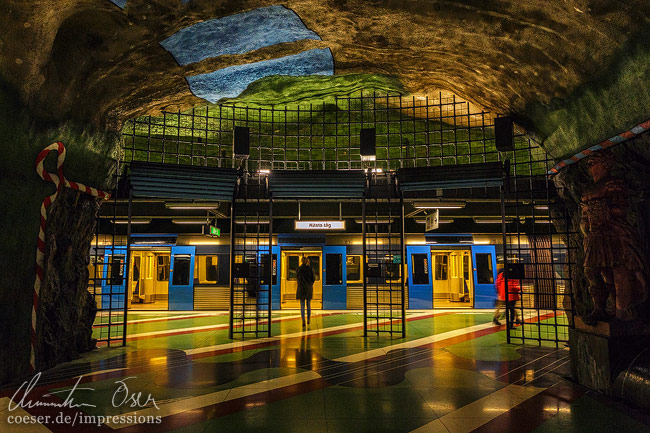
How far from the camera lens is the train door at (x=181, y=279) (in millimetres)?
14922

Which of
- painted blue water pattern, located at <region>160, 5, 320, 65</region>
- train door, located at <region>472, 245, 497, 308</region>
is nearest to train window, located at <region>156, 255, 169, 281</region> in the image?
painted blue water pattern, located at <region>160, 5, 320, 65</region>

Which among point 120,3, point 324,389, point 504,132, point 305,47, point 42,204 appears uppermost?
point 305,47

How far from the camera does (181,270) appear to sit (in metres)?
15.0

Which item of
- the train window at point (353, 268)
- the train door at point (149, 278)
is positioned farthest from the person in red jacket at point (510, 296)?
the train door at point (149, 278)

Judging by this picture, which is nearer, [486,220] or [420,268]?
[486,220]

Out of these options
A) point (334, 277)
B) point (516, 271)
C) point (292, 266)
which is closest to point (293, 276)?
point (292, 266)

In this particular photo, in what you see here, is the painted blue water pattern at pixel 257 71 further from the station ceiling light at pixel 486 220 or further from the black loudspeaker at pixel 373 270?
the station ceiling light at pixel 486 220

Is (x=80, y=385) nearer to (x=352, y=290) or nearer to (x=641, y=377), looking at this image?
(x=641, y=377)

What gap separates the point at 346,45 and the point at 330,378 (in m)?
5.35

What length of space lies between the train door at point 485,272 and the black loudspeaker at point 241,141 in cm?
1007

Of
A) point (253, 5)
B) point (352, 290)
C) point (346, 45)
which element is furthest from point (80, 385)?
point (352, 290)

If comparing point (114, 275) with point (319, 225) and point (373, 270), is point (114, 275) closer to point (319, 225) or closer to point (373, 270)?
point (319, 225)

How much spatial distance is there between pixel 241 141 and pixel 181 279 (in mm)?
8051

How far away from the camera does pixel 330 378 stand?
5586 millimetres
